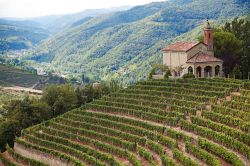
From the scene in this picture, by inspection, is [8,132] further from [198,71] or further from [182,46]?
[198,71]

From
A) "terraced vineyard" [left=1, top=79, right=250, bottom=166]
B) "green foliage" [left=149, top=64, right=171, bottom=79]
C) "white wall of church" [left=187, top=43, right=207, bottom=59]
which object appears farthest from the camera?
"green foliage" [left=149, top=64, right=171, bottom=79]

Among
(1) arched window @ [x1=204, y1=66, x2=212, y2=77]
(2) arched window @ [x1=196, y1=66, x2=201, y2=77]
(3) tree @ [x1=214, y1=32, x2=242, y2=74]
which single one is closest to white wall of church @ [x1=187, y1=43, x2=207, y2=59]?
(2) arched window @ [x1=196, y1=66, x2=201, y2=77]

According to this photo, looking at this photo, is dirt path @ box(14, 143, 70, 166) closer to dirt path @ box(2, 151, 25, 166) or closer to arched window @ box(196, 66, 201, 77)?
dirt path @ box(2, 151, 25, 166)

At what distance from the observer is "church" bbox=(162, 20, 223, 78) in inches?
1844

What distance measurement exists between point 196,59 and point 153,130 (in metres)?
16.2

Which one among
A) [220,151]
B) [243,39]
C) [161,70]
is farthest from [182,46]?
[220,151]

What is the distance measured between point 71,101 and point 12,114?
7.55 metres

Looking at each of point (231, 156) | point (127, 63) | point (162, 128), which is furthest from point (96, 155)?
point (127, 63)

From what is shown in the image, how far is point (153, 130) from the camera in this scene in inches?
1303

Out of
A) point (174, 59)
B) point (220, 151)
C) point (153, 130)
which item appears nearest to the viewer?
point (220, 151)

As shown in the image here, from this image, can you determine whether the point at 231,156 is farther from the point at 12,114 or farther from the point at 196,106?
the point at 12,114

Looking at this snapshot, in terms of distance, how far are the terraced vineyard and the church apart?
5.22 meters

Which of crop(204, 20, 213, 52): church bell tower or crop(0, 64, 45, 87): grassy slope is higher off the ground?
crop(204, 20, 213, 52): church bell tower

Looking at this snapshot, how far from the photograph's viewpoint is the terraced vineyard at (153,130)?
26.6m
